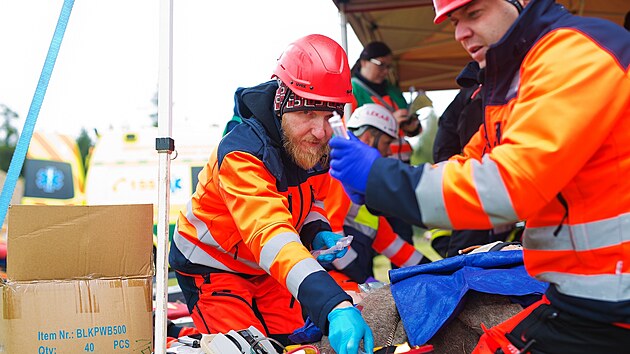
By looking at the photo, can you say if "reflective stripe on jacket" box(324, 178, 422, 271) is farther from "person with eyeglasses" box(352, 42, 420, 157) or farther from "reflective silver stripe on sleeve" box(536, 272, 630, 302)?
"reflective silver stripe on sleeve" box(536, 272, 630, 302)

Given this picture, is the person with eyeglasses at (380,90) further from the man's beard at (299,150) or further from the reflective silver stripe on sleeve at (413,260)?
the man's beard at (299,150)

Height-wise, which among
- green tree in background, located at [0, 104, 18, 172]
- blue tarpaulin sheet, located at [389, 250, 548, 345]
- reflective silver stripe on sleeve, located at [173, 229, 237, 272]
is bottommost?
green tree in background, located at [0, 104, 18, 172]

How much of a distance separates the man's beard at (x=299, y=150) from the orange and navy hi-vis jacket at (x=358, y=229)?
138cm

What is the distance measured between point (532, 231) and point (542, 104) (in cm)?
41

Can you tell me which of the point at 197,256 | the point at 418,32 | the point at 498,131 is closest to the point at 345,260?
the point at 197,256

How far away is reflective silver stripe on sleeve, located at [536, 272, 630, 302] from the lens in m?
1.49

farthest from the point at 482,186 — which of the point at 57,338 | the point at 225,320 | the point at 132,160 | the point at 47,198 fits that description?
the point at 47,198

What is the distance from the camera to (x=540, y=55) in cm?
147

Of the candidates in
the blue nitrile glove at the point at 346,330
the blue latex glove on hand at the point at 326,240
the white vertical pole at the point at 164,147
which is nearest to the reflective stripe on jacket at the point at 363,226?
the blue latex glove on hand at the point at 326,240

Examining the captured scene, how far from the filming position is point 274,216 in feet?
7.45

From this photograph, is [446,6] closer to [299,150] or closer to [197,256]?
[299,150]

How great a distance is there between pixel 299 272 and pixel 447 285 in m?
0.55

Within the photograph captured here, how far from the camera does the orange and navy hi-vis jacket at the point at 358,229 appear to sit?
4246 millimetres

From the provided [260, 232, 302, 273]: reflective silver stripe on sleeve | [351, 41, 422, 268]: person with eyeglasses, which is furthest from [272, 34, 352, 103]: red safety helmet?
[351, 41, 422, 268]: person with eyeglasses
